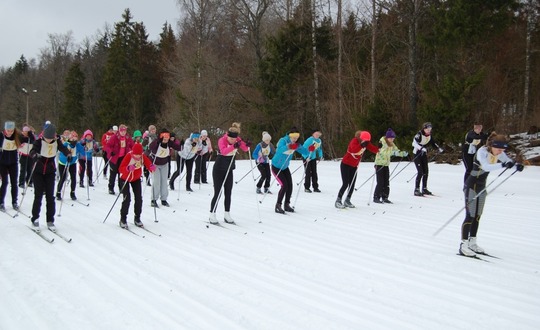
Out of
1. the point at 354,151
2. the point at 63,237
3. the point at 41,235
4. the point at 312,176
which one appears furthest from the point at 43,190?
the point at 312,176

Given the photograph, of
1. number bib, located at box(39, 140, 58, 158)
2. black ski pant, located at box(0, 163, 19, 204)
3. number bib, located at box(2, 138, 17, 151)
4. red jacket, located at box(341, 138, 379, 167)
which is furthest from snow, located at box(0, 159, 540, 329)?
number bib, located at box(2, 138, 17, 151)

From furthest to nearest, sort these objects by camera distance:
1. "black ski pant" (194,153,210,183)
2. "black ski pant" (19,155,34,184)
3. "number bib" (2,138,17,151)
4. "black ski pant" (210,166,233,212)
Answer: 1. "black ski pant" (194,153,210,183)
2. "black ski pant" (19,155,34,184)
3. "number bib" (2,138,17,151)
4. "black ski pant" (210,166,233,212)

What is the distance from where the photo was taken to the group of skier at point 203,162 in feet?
19.9

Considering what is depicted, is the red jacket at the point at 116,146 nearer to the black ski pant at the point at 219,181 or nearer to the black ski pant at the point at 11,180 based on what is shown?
the black ski pant at the point at 11,180

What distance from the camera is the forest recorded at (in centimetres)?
2041

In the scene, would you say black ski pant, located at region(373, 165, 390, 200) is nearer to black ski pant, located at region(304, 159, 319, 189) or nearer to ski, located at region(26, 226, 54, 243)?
black ski pant, located at region(304, 159, 319, 189)

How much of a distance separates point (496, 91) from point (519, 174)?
10444mm

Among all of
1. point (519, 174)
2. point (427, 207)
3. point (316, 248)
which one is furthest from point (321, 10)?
point (316, 248)

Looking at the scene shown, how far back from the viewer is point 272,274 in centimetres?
525

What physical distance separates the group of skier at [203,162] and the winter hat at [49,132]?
0.05 ft

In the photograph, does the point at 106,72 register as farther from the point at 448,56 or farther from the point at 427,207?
the point at 427,207

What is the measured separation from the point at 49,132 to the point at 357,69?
21.1 m

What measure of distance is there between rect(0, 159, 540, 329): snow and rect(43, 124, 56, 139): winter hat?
1697 millimetres

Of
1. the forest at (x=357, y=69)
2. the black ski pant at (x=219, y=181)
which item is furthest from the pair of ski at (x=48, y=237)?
the forest at (x=357, y=69)
